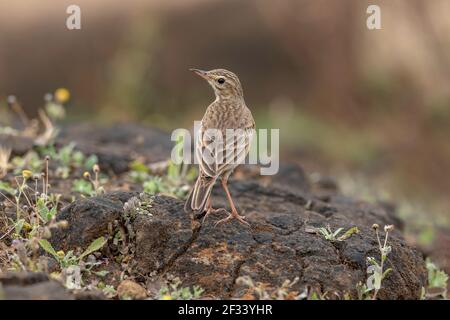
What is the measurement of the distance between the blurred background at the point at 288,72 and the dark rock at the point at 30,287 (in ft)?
18.4

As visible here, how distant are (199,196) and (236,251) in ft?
1.61

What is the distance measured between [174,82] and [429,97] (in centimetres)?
650

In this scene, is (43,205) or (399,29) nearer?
(43,205)

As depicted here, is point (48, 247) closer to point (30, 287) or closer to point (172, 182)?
point (30, 287)

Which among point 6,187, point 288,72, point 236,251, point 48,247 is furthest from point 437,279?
point 288,72

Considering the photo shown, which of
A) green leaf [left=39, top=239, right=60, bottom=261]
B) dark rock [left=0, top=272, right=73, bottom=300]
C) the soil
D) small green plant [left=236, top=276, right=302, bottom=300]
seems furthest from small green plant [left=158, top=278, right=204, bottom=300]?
green leaf [left=39, top=239, right=60, bottom=261]

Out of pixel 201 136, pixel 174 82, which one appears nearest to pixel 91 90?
pixel 174 82

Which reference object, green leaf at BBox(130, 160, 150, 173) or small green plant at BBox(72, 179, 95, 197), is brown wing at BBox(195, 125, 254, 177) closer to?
small green plant at BBox(72, 179, 95, 197)

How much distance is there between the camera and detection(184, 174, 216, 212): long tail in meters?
5.56

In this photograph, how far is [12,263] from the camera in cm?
512

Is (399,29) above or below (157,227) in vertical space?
above

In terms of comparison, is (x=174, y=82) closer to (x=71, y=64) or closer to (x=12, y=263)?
(x=71, y=64)
